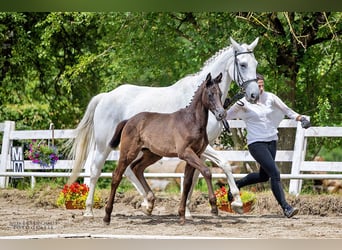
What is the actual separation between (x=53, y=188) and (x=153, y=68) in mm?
1824

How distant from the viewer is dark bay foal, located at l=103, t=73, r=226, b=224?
20.5 feet

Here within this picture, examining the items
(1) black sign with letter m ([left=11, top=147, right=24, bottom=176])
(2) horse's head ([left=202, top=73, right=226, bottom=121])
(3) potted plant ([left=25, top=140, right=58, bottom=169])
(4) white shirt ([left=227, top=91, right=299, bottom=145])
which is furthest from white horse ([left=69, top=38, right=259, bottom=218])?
(1) black sign with letter m ([left=11, top=147, right=24, bottom=176])

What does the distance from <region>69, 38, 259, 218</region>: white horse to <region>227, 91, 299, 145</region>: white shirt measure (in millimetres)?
175

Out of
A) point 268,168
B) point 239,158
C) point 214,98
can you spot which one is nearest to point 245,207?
point 268,168

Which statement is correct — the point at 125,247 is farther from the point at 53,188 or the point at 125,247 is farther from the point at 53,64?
the point at 53,64

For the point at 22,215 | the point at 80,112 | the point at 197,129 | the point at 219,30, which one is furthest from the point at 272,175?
the point at 80,112

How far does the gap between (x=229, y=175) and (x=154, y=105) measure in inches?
42.5

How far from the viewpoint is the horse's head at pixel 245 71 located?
6.60 m

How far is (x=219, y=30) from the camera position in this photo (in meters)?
9.12

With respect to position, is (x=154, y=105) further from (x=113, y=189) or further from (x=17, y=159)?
(x=17, y=159)

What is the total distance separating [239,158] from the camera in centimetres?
853

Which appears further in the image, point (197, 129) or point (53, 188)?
point (53, 188)

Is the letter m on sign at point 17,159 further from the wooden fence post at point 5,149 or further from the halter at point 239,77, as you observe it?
the halter at point 239,77

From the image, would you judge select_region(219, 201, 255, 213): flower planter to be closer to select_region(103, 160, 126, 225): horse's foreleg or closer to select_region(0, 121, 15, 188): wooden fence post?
select_region(103, 160, 126, 225): horse's foreleg
